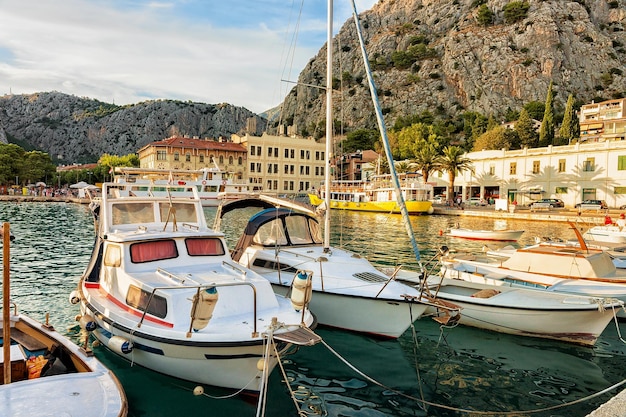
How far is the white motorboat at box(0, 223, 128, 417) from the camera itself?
17.1 feet

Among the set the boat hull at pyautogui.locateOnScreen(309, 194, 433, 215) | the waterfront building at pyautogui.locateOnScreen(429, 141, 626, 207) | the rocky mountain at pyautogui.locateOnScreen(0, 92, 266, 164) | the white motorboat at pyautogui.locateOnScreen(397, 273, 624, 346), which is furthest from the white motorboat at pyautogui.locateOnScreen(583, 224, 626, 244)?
the rocky mountain at pyautogui.locateOnScreen(0, 92, 266, 164)

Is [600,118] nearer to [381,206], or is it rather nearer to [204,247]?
[381,206]

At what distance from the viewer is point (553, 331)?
1132cm

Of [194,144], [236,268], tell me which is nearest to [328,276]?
[236,268]

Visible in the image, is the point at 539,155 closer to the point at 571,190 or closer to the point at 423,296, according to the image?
the point at 571,190

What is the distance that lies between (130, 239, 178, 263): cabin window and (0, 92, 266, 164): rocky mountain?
173263 millimetres

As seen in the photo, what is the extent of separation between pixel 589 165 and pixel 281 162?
5568 centimetres

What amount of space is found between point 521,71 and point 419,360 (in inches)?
5084

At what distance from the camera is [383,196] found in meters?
65.1

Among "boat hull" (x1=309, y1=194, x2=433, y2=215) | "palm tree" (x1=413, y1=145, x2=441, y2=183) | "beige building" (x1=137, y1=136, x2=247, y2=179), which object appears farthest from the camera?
"beige building" (x1=137, y1=136, x2=247, y2=179)

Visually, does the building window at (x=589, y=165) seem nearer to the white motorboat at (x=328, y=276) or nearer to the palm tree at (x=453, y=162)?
the palm tree at (x=453, y=162)

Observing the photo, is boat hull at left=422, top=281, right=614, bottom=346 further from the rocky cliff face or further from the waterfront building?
the rocky cliff face

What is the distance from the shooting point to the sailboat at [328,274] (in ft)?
35.8

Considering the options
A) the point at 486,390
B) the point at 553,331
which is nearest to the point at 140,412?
the point at 486,390
